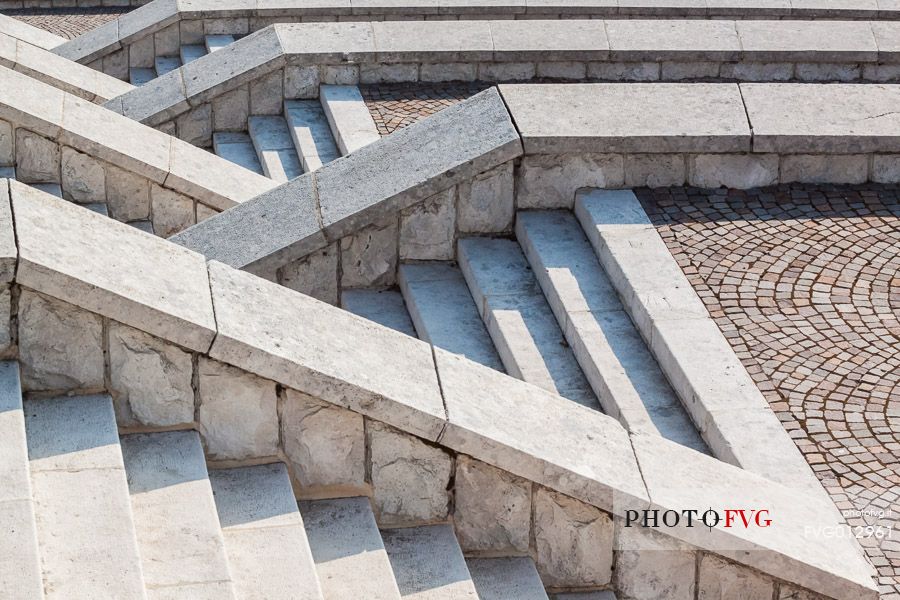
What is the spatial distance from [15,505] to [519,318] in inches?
130

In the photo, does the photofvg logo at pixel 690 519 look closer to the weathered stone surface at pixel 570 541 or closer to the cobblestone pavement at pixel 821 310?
the weathered stone surface at pixel 570 541

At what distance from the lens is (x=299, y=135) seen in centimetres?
1020

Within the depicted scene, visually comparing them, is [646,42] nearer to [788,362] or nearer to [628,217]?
[628,217]

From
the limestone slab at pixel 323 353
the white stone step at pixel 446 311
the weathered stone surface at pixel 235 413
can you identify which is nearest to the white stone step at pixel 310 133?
the white stone step at pixel 446 311

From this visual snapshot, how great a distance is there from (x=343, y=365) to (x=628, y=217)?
2898 mm

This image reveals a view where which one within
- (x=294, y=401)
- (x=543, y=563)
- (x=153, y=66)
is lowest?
(x=153, y=66)

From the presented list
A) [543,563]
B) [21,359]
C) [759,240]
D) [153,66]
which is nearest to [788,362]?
[759,240]

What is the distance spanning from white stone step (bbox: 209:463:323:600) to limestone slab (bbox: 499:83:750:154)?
3155 millimetres

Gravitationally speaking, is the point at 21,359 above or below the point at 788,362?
above

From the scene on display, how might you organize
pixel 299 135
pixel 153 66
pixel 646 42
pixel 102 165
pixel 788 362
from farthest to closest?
1. pixel 153 66
2. pixel 646 42
3. pixel 299 135
4. pixel 102 165
5. pixel 788 362

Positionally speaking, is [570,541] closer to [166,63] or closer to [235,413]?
[235,413]

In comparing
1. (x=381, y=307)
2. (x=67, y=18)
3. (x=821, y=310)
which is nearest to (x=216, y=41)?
(x=67, y=18)

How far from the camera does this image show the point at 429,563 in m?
5.10

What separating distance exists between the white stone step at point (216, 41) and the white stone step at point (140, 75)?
0.69 meters
